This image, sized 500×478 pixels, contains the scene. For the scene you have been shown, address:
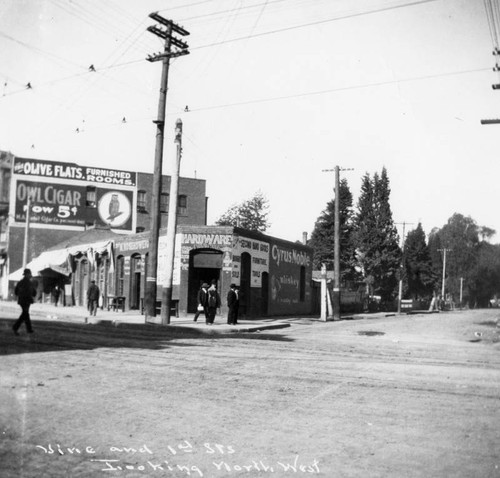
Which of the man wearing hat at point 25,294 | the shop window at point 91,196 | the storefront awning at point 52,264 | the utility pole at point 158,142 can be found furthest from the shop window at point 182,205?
the man wearing hat at point 25,294

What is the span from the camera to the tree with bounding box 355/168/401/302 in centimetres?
7112

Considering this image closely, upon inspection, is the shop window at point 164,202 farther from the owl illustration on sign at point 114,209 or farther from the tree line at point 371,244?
the tree line at point 371,244

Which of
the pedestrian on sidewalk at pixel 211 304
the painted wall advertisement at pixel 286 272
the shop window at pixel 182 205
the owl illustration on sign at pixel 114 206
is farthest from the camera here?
the shop window at pixel 182 205

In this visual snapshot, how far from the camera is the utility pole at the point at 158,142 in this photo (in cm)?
2253

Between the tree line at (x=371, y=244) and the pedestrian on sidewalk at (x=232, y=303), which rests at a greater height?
the tree line at (x=371, y=244)

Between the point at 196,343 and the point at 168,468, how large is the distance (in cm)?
1058

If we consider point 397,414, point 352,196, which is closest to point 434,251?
point 352,196

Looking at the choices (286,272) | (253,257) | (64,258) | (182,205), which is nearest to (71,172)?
(182,205)

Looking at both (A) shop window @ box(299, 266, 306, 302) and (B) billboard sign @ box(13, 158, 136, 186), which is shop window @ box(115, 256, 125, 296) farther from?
(B) billboard sign @ box(13, 158, 136, 186)

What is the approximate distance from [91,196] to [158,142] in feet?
111

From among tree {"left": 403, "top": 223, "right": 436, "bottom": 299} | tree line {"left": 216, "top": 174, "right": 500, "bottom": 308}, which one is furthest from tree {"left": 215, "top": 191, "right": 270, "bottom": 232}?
tree {"left": 403, "top": 223, "right": 436, "bottom": 299}

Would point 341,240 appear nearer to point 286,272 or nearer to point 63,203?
point 63,203

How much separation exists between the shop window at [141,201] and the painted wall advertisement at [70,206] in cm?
75

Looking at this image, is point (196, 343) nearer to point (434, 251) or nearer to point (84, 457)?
point (84, 457)
